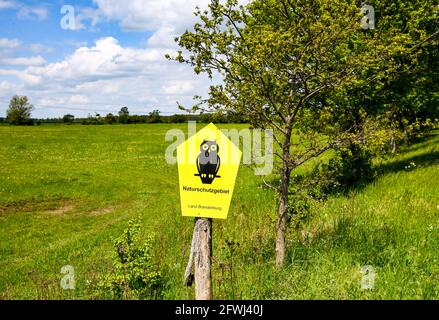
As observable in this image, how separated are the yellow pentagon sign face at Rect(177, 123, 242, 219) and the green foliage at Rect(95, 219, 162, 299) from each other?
214 cm

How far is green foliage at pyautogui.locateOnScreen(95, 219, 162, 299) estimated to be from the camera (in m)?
6.66

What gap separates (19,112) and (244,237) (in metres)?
117

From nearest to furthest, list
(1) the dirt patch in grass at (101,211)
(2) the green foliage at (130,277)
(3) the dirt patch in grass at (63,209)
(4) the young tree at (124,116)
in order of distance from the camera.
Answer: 1. (2) the green foliage at (130,277)
2. (1) the dirt patch in grass at (101,211)
3. (3) the dirt patch in grass at (63,209)
4. (4) the young tree at (124,116)

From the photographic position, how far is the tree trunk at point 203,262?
209 inches

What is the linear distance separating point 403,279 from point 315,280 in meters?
1.19

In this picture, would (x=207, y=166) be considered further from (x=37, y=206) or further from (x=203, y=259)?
(x=37, y=206)

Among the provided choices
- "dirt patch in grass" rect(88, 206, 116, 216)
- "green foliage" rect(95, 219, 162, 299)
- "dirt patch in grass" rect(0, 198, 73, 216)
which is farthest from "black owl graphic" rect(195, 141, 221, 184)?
"dirt patch in grass" rect(0, 198, 73, 216)

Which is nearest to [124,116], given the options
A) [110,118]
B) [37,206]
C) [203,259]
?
[110,118]

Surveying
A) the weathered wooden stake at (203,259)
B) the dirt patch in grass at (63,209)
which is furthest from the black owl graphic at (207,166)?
the dirt patch in grass at (63,209)

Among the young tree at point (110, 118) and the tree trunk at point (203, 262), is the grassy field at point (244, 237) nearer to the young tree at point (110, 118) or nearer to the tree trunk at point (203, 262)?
the tree trunk at point (203, 262)

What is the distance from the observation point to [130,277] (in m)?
6.68

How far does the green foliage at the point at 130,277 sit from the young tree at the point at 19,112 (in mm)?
113044
